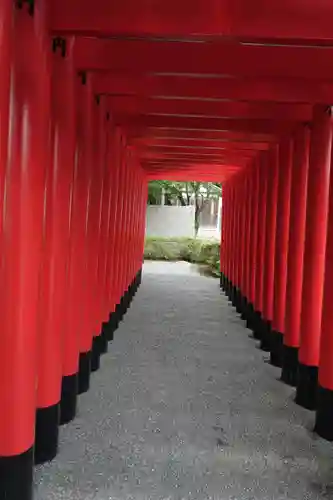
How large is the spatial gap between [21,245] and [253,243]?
23.6 feet

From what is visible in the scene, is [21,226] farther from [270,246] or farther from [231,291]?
[231,291]

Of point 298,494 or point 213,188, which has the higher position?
point 213,188

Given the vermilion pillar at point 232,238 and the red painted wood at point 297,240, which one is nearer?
the red painted wood at point 297,240

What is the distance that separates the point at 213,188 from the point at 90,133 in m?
22.3

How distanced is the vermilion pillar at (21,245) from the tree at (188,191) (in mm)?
22960

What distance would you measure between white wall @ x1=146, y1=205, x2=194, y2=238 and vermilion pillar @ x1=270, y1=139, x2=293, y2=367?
18.5 m

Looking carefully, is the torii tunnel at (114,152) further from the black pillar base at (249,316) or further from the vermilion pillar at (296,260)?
the black pillar base at (249,316)

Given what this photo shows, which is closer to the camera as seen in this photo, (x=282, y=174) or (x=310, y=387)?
(x=310, y=387)

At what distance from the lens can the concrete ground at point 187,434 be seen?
3633 millimetres

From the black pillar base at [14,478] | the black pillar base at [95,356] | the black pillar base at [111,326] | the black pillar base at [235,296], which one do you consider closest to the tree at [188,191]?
the black pillar base at [235,296]

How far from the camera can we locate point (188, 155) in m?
10.5

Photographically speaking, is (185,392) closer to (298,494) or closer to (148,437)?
(148,437)

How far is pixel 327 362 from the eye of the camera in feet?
14.9

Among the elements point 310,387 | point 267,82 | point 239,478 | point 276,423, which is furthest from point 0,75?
point 310,387
